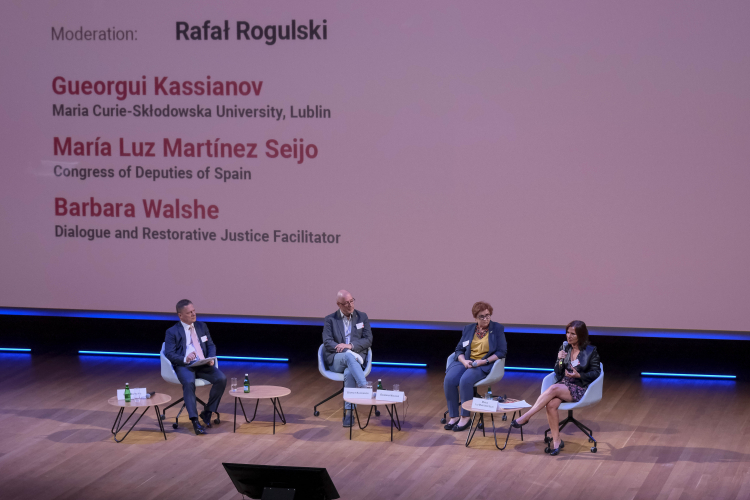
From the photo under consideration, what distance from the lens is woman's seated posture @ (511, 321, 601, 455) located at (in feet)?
22.1

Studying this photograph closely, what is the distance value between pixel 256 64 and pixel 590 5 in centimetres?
315

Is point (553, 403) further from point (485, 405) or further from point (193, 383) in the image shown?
point (193, 383)

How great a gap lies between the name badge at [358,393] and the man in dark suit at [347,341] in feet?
1.44

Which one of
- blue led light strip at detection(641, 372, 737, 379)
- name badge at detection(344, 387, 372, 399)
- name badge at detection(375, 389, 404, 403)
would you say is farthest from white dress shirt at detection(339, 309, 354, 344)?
blue led light strip at detection(641, 372, 737, 379)

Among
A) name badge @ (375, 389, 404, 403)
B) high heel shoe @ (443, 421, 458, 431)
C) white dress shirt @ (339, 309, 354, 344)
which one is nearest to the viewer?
name badge @ (375, 389, 404, 403)

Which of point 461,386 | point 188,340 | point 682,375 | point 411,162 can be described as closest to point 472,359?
point 461,386

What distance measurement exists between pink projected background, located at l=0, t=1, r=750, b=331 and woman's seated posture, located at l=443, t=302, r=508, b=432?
113 cm

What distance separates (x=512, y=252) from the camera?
27.9ft

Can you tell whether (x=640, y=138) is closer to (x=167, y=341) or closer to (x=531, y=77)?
(x=531, y=77)

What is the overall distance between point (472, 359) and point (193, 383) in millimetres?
2277

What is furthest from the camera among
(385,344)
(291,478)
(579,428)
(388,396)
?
(385,344)

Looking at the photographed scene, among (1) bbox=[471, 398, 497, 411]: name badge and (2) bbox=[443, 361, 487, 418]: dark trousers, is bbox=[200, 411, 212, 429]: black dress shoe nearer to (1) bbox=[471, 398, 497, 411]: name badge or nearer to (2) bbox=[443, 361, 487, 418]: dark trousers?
(2) bbox=[443, 361, 487, 418]: dark trousers

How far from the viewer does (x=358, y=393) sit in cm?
706

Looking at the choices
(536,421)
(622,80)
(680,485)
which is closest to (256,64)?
(622,80)
